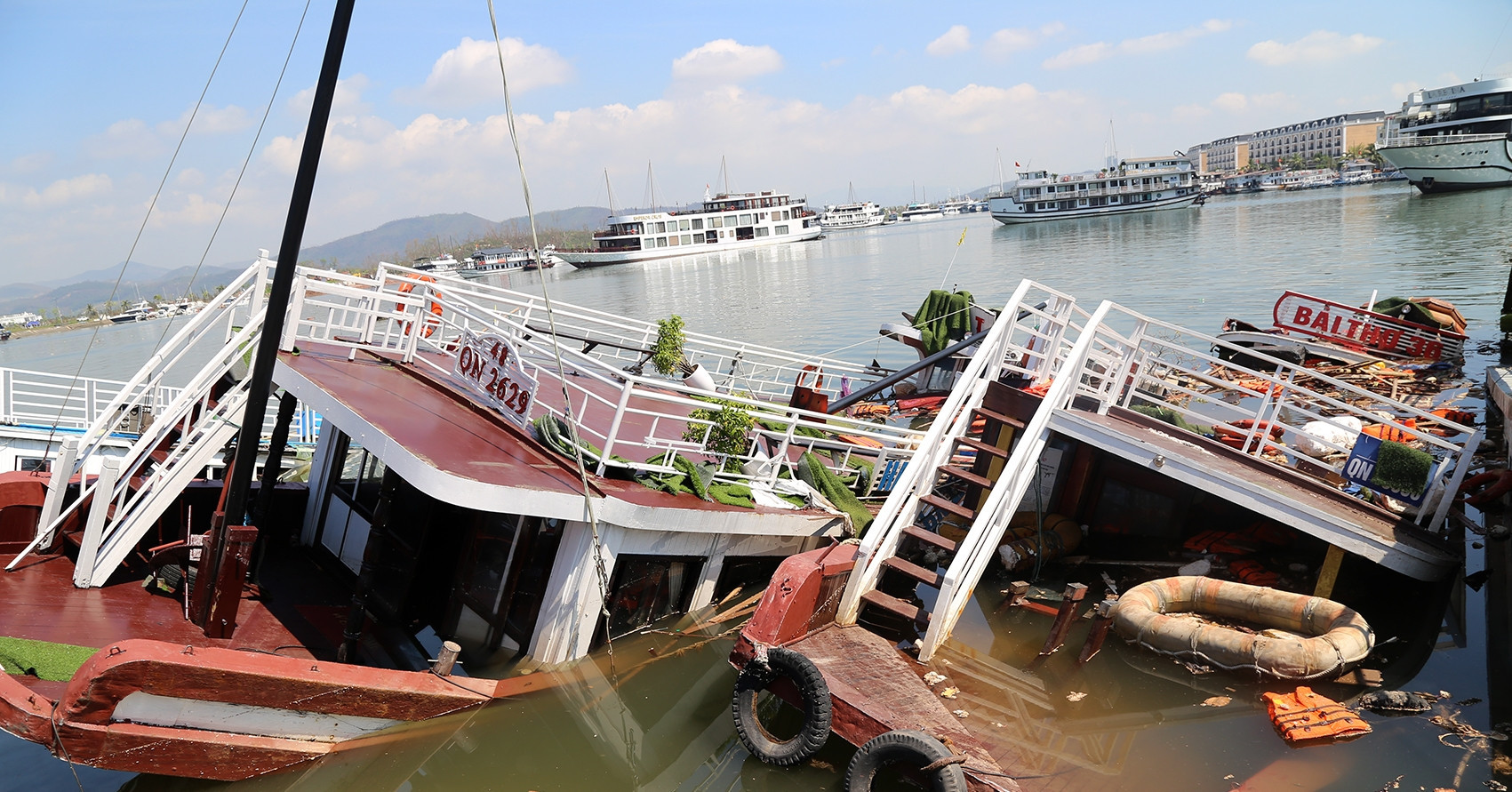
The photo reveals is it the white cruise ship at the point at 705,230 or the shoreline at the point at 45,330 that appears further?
the white cruise ship at the point at 705,230

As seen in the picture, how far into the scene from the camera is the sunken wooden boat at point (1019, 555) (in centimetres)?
723

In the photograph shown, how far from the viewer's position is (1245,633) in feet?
27.9

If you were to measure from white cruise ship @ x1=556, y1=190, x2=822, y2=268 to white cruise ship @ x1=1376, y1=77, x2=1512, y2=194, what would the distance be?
6787 centimetres

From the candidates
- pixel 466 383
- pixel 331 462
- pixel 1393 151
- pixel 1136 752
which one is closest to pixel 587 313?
pixel 466 383

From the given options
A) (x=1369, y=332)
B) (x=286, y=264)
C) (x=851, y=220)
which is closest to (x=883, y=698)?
(x=286, y=264)

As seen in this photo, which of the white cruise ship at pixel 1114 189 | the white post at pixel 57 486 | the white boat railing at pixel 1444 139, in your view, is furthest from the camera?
the white cruise ship at pixel 1114 189

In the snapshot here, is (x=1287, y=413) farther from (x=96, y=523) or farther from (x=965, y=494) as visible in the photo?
(x=96, y=523)

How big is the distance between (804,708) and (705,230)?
109m

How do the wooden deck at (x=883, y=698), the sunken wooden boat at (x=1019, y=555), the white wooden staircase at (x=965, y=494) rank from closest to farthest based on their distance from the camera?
the wooden deck at (x=883, y=698)
the sunken wooden boat at (x=1019, y=555)
the white wooden staircase at (x=965, y=494)

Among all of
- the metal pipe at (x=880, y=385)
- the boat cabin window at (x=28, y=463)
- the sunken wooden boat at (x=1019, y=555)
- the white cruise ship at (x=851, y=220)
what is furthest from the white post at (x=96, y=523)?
the white cruise ship at (x=851, y=220)

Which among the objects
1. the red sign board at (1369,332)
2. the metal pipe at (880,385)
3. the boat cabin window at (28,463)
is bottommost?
the boat cabin window at (28,463)

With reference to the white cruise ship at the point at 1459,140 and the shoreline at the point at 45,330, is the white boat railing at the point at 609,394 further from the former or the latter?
the white cruise ship at the point at 1459,140

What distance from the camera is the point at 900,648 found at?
29.6 feet

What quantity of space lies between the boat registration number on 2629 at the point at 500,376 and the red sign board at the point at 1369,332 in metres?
19.9
